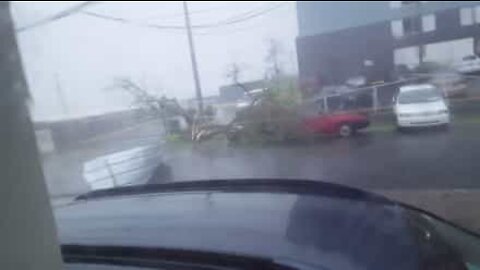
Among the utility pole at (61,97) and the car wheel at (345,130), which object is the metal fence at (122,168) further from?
the car wheel at (345,130)

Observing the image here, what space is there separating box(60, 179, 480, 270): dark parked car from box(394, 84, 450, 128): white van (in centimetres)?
44

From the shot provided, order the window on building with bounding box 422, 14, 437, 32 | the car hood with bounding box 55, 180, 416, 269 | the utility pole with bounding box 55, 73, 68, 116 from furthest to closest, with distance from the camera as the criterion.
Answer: the utility pole with bounding box 55, 73, 68, 116, the window on building with bounding box 422, 14, 437, 32, the car hood with bounding box 55, 180, 416, 269

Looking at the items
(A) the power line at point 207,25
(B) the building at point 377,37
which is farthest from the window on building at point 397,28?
(A) the power line at point 207,25

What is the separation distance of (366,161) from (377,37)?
49 cm

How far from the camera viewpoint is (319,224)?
51.7 inches

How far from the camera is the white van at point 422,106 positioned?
6.31ft

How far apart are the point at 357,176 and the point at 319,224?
0.78m

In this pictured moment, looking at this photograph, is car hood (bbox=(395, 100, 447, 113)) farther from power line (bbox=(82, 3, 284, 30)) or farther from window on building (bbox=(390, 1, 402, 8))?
power line (bbox=(82, 3, 284, 30))

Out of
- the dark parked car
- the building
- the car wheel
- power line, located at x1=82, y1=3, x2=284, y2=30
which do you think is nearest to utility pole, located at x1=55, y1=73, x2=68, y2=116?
power line, located at x1=82, y1=3, x2=284, y2=30

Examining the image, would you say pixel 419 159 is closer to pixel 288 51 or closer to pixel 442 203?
pixel 442 203

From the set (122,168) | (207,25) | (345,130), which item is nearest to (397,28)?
(345,130)

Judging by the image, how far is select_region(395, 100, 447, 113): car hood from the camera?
192cm

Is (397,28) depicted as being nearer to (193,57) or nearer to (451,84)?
(451,84)

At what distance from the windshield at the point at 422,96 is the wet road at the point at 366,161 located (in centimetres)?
12
